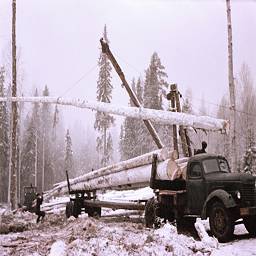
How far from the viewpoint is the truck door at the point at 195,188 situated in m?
10.7

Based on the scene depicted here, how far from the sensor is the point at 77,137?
443 feet

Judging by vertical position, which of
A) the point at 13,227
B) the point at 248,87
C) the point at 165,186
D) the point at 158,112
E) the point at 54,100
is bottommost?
the point at 13,227

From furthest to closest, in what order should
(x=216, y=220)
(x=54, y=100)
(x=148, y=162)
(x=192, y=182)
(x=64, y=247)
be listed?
(x=54, y=100) < (x=148, y=162) < (x=192, y=182) < (x=216, y=220) < (x=64, y=247)

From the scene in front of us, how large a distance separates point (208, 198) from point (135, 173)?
10.6ft

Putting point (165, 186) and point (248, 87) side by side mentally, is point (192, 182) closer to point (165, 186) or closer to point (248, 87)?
point (165, 186)

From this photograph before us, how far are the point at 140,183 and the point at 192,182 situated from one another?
2198 millimetres

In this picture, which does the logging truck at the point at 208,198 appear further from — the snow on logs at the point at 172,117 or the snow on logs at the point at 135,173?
the snow on logs at the point at 172,117

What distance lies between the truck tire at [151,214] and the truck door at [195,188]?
40.8 inches

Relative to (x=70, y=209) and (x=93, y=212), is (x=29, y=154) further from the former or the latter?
(x=93, y=212)

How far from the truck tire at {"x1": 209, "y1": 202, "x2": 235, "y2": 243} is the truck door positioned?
30.2 inches

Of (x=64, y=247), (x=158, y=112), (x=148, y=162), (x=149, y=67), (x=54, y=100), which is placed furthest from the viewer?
(x=149, y=67)

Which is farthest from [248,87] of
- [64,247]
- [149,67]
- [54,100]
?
[64,247]

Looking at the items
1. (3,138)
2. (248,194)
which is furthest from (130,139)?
(248,194)

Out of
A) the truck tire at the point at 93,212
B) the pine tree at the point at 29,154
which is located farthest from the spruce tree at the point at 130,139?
the truck tire at the point at 93,212
